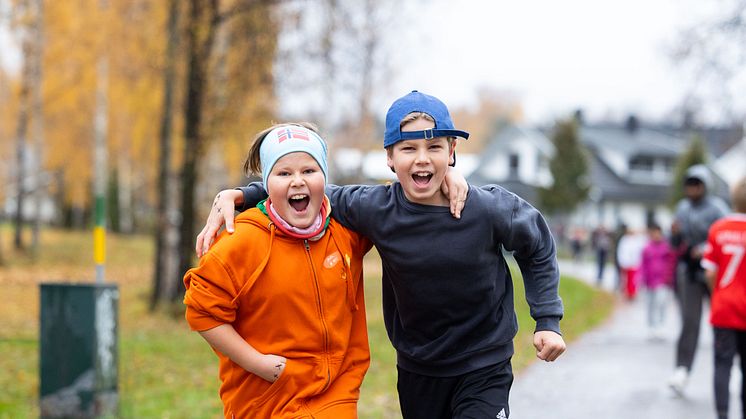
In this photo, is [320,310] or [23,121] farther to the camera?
[23,121]

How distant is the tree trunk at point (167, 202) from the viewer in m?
16.6

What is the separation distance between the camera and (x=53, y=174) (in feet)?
135

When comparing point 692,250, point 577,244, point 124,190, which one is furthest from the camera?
point 124,190

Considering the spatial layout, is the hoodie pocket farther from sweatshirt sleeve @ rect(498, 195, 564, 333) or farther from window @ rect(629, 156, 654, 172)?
window @ rect(629, 156, 654, 172)

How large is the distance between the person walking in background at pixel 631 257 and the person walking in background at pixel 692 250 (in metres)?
10.9

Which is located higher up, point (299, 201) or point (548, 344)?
point (299, 201)

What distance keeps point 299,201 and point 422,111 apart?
648 mm

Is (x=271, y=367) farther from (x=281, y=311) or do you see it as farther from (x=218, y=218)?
(x=218, y=218)

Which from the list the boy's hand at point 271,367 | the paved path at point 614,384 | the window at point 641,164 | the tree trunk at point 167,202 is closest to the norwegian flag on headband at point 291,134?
the boy's hand at point 271,367

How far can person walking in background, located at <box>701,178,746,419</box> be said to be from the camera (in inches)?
244

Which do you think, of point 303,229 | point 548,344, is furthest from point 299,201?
point 548,344

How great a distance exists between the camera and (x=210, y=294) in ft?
10.7

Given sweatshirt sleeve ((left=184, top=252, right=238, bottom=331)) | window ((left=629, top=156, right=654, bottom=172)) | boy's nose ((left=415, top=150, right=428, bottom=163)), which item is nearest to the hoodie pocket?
sweatshirt sleeve ((left=184, top=252, right=238, bottom=331))

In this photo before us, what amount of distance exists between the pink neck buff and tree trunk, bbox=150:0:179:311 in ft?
44.7
